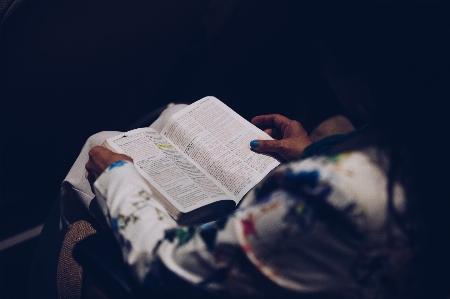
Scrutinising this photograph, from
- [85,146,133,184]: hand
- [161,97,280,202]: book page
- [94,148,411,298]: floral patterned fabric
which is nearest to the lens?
[94,148,411,298]: floral patterned fabric

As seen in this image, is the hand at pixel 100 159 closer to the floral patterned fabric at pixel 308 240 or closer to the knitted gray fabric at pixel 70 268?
the knitted gray fabric at pixel 70 268

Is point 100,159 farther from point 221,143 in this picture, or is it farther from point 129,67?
point 129,67

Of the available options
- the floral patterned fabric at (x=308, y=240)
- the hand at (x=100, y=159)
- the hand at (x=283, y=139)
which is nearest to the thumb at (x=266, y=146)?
the hand at (x=283, y=139)

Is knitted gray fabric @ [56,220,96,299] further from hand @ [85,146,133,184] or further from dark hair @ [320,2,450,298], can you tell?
dark hair @ [320,2,450,298]

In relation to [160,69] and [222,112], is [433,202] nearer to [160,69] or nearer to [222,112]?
[222,112]

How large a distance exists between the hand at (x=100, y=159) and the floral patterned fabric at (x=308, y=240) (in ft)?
0.89

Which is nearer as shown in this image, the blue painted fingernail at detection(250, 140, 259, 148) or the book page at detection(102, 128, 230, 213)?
the book page at detection(102, 128, 230, 213)

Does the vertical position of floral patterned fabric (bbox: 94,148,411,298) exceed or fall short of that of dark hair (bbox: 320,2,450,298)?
it falls short

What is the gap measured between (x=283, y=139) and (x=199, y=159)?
22 cm

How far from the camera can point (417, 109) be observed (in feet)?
1.92

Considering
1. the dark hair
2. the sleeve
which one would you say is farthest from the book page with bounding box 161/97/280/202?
the dark hair

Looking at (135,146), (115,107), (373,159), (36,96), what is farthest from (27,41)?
(373,159)

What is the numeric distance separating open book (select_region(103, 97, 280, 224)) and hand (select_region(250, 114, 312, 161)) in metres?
0.02

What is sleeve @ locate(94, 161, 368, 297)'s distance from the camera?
0.54 m
